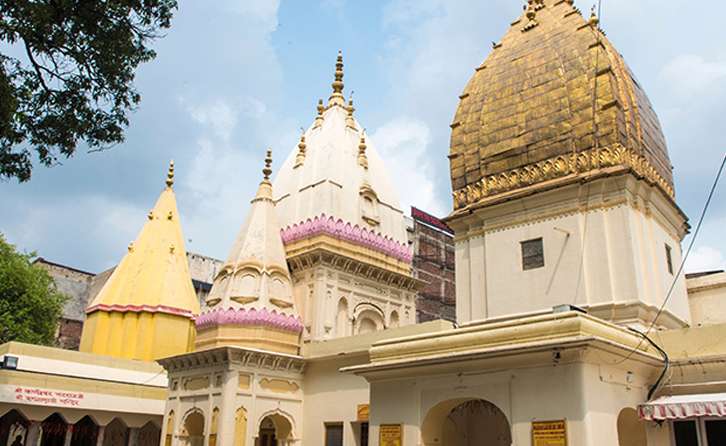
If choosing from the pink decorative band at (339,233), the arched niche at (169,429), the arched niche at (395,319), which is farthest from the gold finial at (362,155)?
the arched niche at (169,429)

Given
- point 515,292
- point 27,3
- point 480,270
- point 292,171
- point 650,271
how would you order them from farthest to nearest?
point 292,171 → point 480,270 → point 515,292 → point 650,271 → point 27,3

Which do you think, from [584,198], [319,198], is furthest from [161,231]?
[584,198]

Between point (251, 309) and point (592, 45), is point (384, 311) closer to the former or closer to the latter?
point (251, 309)

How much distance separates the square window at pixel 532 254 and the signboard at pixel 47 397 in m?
17.2

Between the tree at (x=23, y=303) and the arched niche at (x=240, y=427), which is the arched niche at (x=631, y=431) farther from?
the tree at (x=23, y=303)

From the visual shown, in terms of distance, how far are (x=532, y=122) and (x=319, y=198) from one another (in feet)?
31.9

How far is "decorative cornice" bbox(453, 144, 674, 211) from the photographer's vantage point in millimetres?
16375

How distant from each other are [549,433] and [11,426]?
25.2 m

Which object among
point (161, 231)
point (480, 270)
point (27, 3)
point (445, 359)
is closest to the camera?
point (27, 3)

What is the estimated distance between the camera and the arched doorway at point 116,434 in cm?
2756

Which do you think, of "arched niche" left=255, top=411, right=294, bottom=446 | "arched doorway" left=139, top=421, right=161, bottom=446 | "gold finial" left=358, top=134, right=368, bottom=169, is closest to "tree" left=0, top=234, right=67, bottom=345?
"arched doorway" left=139, top=421, right=161, bottom=446

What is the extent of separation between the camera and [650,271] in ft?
52.2

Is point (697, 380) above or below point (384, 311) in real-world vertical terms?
below

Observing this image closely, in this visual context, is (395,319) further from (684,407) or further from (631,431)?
(684,407)
